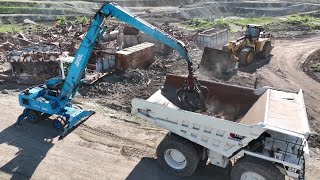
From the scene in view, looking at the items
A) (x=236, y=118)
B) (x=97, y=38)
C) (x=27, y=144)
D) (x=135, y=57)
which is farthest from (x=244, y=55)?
(x=27, y=144)

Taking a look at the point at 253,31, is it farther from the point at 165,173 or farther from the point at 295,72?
the point at 165,173

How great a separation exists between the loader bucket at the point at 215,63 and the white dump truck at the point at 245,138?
8.01 meters

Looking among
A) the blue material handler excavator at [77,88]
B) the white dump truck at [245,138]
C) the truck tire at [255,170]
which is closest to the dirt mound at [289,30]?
the blue material handler excavator at [77,88]

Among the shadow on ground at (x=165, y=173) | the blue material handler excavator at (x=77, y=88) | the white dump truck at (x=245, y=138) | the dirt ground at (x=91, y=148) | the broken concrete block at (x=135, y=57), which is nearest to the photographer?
the white dump truck at (x=245, y=138)

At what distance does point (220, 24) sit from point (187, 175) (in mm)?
26132

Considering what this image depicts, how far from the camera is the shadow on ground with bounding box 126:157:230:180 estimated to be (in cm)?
862

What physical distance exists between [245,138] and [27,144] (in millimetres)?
7065

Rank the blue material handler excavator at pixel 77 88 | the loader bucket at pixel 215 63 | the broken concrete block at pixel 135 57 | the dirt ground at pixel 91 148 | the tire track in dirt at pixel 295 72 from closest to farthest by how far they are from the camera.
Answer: the dirt ground at pixel 91 148 < the blue material handler excavator at pixel 77 88 < the tire track in dirt at pixel 295 72 < the broken concrete block at pixel 135 57 < the loader bucket at pixel 215 63

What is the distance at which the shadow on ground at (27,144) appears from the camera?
29.7 feet

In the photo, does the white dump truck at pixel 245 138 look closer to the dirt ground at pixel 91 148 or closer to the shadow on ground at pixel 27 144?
the dirt ground at pixel 91 148

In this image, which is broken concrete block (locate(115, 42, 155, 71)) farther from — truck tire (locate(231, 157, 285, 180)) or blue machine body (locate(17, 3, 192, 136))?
truck tire (locate(231, 157, 285, 180))

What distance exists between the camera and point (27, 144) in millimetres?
10352

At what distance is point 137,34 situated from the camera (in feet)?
72.5

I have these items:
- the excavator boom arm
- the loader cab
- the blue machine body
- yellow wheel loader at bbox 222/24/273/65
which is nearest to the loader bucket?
yellow wheel loader at bbox 222/24/273/65
